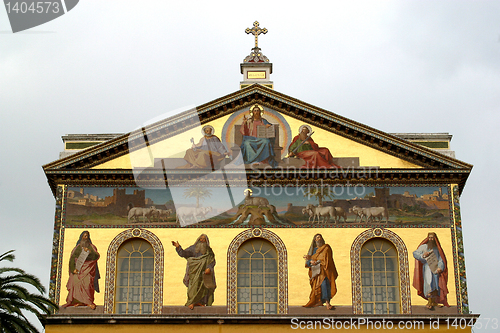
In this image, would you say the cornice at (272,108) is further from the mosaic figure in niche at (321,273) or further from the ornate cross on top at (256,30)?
the mosaic figure in niche at (321,273)

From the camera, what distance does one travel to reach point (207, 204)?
29.9 meters

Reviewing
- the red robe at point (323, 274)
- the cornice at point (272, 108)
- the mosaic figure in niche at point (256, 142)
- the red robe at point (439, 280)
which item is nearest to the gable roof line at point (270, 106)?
the cornice at point (272, 108)

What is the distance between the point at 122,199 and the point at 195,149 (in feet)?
9.94

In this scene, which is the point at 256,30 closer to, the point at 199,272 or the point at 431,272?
the point at 199,272

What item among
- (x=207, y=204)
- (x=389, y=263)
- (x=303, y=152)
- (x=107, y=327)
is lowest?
(x=107, y=327)

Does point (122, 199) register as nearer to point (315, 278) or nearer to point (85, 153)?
point (85, 153)

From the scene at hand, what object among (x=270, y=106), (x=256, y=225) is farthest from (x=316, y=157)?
(x=256, y=225)

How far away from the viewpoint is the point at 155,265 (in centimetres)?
2922

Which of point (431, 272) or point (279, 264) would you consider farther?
point (279, 264)

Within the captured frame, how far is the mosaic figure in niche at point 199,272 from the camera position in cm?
2866

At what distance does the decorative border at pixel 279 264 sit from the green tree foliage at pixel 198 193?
5.96 feet

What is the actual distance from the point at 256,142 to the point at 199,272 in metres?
4.96

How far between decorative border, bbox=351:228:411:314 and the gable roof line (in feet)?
9.42

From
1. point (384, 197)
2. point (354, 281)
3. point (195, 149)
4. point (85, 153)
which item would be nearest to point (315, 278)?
point (354, 281)
